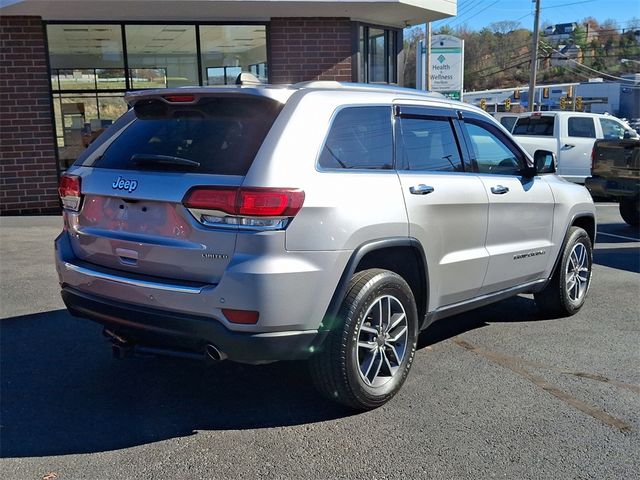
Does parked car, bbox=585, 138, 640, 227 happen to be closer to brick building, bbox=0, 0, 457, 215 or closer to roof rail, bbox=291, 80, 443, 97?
brick building, bbox=0, 0, 457, 215

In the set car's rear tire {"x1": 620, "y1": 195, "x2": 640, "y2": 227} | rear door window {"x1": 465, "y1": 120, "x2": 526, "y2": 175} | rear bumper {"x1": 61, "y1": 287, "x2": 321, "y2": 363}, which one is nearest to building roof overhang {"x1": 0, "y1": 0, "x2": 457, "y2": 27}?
car's rear tire {"x1": 620, "y1": 195, "x2": 640, "y2": 227}

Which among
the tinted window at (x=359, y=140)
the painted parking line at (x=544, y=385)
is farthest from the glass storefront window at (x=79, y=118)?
the painted parking line at (x=544, y=385)

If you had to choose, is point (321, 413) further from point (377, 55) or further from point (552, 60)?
point (552, 60)

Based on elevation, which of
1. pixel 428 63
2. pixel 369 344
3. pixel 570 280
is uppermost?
pixel 428 63

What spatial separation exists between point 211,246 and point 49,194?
9.94 m

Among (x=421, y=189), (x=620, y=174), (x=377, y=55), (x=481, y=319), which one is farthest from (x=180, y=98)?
(x=377, y=55)

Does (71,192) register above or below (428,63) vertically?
below

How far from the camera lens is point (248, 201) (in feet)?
10.9

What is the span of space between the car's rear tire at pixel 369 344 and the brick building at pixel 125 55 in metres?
8.62

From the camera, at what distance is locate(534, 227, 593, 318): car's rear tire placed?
584 cm

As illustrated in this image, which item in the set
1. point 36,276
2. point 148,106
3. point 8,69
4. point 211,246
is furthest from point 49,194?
point 211,246

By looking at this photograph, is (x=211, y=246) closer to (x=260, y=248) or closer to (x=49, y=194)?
(x=260, y=248)

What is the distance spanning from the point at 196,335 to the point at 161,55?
1033 centimetres

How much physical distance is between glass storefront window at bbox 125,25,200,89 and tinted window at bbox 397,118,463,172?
9.08 metres
